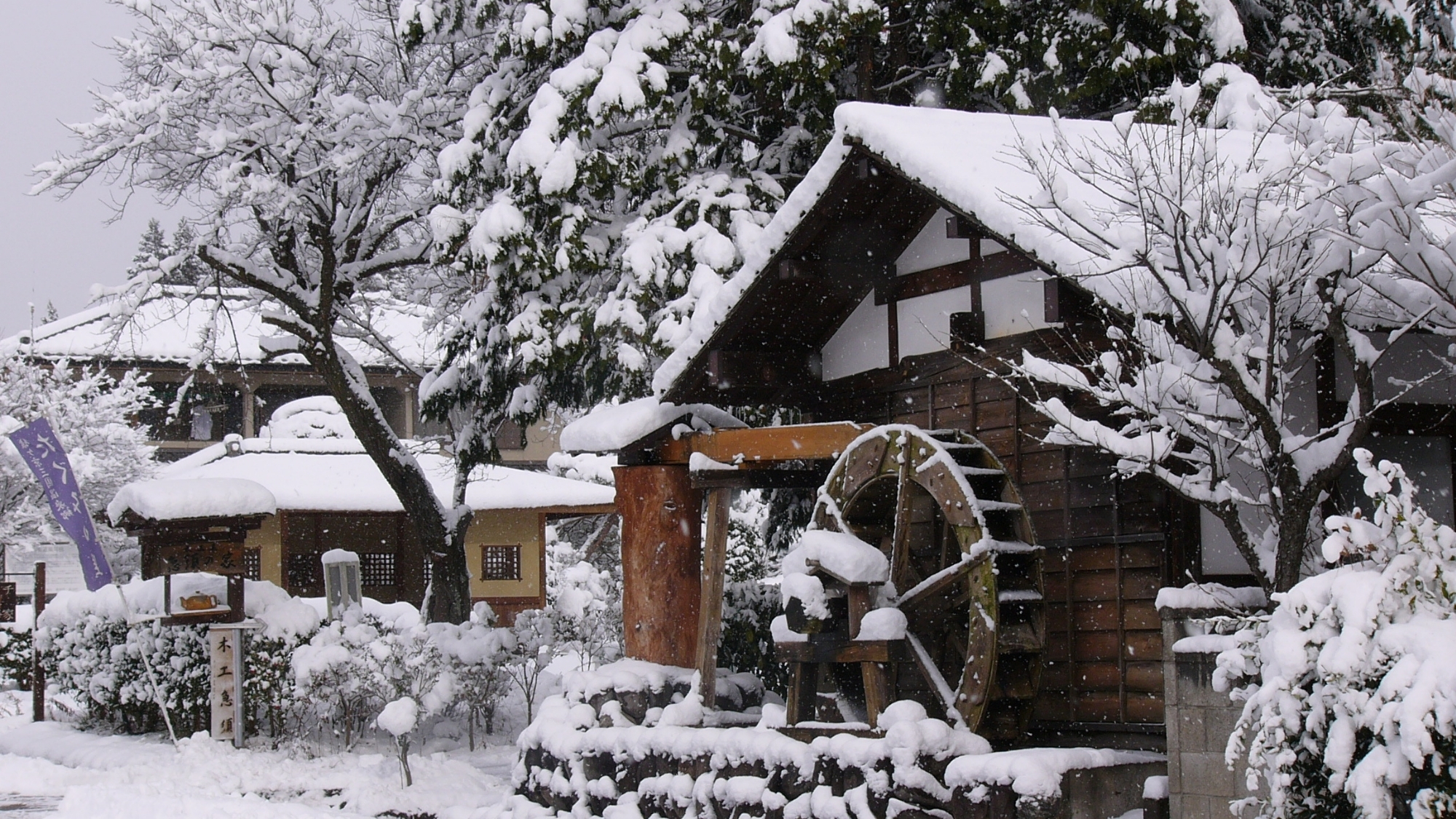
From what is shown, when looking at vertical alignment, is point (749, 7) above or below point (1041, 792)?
above

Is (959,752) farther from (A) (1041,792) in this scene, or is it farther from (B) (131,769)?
(B) (131,769)

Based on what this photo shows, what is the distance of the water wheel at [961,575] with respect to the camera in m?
8.58

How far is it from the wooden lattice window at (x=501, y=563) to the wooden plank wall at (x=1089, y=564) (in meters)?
20.1

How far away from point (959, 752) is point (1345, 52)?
912 cm

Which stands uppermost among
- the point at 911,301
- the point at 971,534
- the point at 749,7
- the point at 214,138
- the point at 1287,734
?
the point at 749,7

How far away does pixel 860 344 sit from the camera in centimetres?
1127

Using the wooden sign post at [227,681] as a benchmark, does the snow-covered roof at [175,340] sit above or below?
above

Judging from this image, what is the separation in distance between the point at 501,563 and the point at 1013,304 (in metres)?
20.9

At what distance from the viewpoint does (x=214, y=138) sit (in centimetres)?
1490

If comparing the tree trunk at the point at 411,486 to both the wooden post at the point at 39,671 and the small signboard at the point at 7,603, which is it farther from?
the small signboard at the point at 7,603

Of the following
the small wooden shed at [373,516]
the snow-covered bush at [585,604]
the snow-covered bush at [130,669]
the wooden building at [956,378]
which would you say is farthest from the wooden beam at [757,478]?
the small wooden shed at [373,516]

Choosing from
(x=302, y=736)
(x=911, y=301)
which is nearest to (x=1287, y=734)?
(x=911, y=301)

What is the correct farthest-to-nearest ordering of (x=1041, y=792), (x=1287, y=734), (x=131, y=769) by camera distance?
(x=131, y=769)
(x=1041, y=792)
(x=1287, y=734)

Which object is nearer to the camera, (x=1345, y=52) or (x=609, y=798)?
(x=609, y=798)
